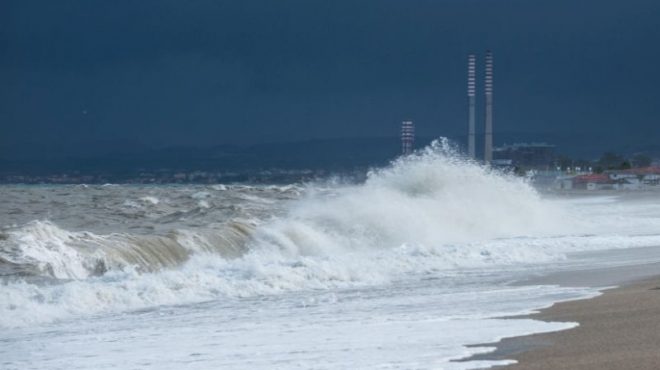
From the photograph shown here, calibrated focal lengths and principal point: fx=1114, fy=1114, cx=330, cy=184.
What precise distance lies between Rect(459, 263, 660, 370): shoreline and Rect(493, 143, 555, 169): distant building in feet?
346

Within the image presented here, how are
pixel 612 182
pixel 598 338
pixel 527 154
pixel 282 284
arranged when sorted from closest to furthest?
1. pixel 598 338
2. pixel 282 284
3. pixel 612 182
4. pixel 527 154

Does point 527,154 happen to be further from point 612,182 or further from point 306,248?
point 306,248

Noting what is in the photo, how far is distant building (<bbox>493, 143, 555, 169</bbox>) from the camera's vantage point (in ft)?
395

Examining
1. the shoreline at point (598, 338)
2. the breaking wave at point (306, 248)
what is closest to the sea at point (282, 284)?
the breaking wave at point (306, 248)

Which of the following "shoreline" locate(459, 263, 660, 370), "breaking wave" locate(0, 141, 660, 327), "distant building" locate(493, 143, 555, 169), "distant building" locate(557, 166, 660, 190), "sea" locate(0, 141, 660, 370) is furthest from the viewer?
"distant building" locate(493, 143, 555, 169)

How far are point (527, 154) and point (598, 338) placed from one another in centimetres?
11504

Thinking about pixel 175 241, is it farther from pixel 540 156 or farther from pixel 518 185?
pixel 540 156

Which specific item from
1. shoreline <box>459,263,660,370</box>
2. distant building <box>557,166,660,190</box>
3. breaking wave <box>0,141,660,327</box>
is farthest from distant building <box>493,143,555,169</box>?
shoreline <box>459,263,660,370</box>

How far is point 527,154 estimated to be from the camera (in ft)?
404

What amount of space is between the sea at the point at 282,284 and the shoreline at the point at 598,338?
33 cm

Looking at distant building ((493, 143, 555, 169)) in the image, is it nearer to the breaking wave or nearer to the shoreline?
the breaking wave

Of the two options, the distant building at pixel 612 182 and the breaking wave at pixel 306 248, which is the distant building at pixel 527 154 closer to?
the distant building at pixel 612 182

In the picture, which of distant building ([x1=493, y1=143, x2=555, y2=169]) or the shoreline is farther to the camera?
distant building ([x1=493, y1=143, x2=555, y2=169])

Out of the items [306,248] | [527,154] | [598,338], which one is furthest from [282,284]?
[527,154]
